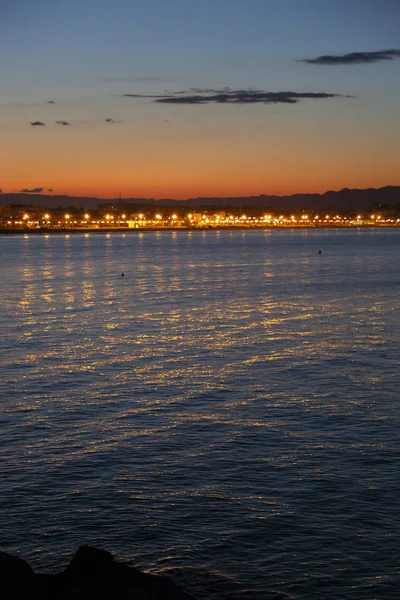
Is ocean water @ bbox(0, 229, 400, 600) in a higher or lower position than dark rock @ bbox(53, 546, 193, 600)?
lower

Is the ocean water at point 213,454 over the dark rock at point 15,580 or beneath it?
beneath

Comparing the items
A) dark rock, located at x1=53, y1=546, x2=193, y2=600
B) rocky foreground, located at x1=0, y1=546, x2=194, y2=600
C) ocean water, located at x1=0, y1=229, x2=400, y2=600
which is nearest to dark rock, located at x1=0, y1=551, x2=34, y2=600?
rocky foreground, located at x1=0, y1=546, x2=194, y2=600

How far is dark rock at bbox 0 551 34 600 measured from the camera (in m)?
9.09

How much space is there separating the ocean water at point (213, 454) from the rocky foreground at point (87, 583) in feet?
6.68

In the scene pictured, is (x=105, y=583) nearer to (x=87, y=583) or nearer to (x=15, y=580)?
(x=87, y=583)

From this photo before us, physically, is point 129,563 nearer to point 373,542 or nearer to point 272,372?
point 373,542

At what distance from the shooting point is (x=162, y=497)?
14750mm

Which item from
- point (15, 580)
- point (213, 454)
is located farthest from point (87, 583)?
point (213, 454)

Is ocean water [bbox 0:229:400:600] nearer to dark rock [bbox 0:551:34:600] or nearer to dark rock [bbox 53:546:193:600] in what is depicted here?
dark rock [bbox 53:546:193:600]

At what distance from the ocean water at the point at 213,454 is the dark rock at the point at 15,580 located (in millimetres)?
2506

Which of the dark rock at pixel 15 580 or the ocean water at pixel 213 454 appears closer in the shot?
the dark rock at pixel 15 580

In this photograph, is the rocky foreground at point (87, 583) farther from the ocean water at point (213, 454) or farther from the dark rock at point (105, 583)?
the ocean water at point (213, 454)

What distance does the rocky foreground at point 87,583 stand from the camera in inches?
355

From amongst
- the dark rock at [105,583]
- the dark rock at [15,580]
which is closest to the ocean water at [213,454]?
the dark rock at [105,583]
